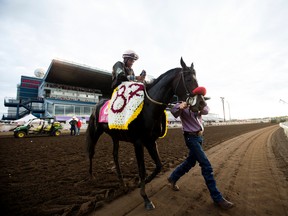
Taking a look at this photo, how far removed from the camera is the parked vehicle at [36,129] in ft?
48.7

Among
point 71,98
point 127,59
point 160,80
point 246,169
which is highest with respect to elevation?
point 71,98

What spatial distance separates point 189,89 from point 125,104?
1134 mm

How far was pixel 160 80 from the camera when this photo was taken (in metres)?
2.80

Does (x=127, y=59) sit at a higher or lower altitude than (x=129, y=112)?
higher

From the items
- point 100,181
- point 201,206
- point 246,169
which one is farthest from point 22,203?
point 246,169

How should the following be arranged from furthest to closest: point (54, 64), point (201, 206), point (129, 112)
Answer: point (54, 64)
point (129, 112)
point (201, 206)

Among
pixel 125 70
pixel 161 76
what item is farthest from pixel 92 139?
pixel 161 76

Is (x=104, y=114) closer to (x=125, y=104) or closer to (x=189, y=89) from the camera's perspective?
(x=125, y=104)

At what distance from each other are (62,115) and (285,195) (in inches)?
1474

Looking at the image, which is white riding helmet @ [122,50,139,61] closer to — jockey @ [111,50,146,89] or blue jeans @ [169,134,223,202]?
jockey @ [111,50,146,89]

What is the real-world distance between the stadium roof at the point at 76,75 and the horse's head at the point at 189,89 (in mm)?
33349

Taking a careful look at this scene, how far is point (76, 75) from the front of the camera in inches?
1411

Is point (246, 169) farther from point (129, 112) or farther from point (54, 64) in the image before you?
point (54, 64)

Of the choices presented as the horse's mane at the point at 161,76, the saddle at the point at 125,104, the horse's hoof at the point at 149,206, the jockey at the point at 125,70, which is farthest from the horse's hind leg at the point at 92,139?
the horse's hoof at the point at 149,206
